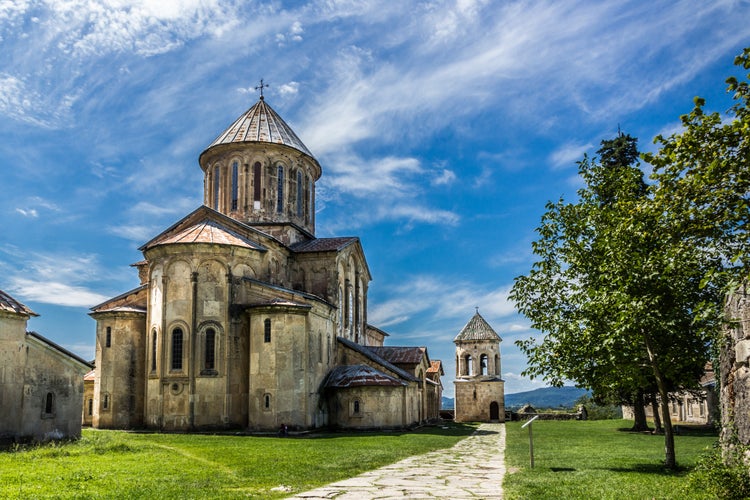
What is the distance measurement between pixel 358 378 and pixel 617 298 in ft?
57.6

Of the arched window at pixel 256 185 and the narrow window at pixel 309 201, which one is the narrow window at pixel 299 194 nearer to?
the narrow window at pixel 309 201

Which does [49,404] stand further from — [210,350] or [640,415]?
[640,415]

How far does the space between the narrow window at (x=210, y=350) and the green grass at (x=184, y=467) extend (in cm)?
640

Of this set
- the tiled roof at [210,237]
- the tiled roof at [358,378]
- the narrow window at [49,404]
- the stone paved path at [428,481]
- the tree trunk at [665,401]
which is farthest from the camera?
the tiled roof at [358,378]

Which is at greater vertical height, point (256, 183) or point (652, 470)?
point (256, 183)

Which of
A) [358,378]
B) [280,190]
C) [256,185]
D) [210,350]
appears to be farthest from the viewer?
[280,190]

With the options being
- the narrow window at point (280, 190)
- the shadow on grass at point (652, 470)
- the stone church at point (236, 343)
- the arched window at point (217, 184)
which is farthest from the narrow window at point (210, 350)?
the shadow on grass at point (652, 470)

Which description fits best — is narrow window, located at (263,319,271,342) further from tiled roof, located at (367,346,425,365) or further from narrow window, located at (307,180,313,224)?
tiled roof, located at (367,346,425,365)

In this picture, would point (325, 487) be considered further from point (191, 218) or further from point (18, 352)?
point (191, 218)

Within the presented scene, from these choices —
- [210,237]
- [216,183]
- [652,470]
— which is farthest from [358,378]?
[652,470]

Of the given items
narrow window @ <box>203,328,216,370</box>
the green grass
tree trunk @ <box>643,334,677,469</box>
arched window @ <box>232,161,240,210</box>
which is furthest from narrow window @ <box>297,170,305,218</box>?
tree trunk @ <box>643,334,677,469</box>

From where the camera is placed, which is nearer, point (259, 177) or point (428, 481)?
point (428, 481)

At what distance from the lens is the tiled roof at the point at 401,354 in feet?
117

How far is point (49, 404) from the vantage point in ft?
58.5
